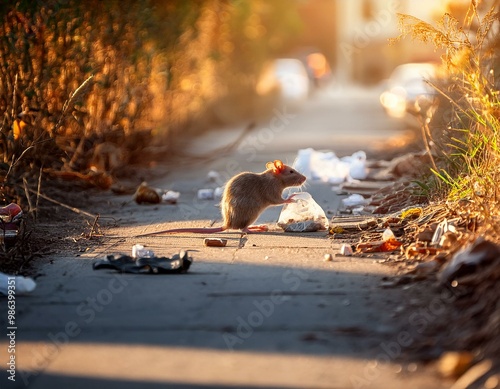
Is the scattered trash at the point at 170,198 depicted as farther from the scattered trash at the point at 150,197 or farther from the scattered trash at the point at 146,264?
the scattered trash at the point at 146,264

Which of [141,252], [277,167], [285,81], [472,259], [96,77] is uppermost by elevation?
[96,77]

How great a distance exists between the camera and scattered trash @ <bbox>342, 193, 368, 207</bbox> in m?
11.7

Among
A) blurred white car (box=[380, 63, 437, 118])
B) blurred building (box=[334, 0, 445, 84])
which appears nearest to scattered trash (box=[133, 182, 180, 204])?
blurred white car (box=[380, 63, 437, 118])

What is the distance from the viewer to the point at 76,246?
9391 millimetres

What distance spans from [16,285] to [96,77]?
8.15m

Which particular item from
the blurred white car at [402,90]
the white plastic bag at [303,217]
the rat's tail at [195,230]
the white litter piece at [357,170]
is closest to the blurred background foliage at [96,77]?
the rat's tail at [195,230]

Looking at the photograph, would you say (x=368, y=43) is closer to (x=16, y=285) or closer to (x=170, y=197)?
(x=170, y=197)

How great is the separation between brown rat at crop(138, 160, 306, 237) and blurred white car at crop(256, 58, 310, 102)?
1033 inches

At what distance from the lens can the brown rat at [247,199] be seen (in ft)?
32.1

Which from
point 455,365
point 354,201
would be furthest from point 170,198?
point 455,365

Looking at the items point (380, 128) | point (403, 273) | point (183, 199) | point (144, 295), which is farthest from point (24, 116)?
point (380, 128)

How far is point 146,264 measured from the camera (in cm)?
803

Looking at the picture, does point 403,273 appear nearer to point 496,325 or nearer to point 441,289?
point 441,289

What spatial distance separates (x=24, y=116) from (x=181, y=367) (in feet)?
22.6
